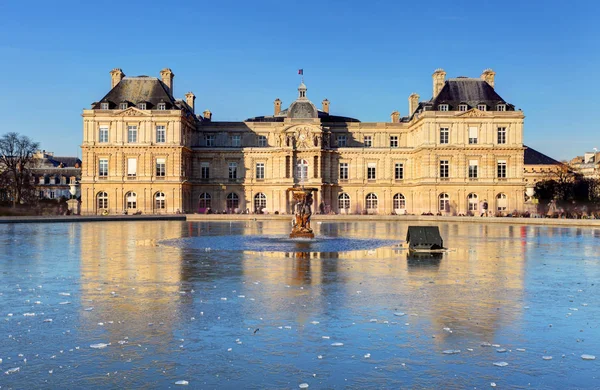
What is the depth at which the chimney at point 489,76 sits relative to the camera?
241ft

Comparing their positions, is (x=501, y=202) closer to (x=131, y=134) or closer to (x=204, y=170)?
(x=204, y=170)

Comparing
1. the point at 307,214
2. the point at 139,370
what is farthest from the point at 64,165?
the point at 139,370

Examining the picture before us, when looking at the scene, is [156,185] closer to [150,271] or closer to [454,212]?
[454,212]

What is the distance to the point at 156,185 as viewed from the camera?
69.4m

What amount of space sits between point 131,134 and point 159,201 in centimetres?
819

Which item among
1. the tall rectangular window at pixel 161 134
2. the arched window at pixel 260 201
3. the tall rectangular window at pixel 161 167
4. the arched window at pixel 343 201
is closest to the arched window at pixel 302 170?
the arched window at pixel 260 201

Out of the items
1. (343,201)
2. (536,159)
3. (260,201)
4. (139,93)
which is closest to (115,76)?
(139,93)

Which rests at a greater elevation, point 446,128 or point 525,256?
point 446,128

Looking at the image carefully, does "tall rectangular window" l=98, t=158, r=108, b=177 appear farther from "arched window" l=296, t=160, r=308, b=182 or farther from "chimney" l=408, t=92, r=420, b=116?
"chimney" l=408, t=92, r=420, b=116

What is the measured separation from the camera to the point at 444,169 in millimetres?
70812

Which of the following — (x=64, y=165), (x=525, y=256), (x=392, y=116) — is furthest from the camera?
(x=64, y=165)

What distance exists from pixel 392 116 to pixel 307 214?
5599 centimetres

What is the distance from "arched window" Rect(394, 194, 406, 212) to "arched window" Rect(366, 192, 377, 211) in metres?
2.55

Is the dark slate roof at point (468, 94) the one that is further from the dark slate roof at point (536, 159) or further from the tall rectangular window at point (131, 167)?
the dark slate roof at point (536, 159)
